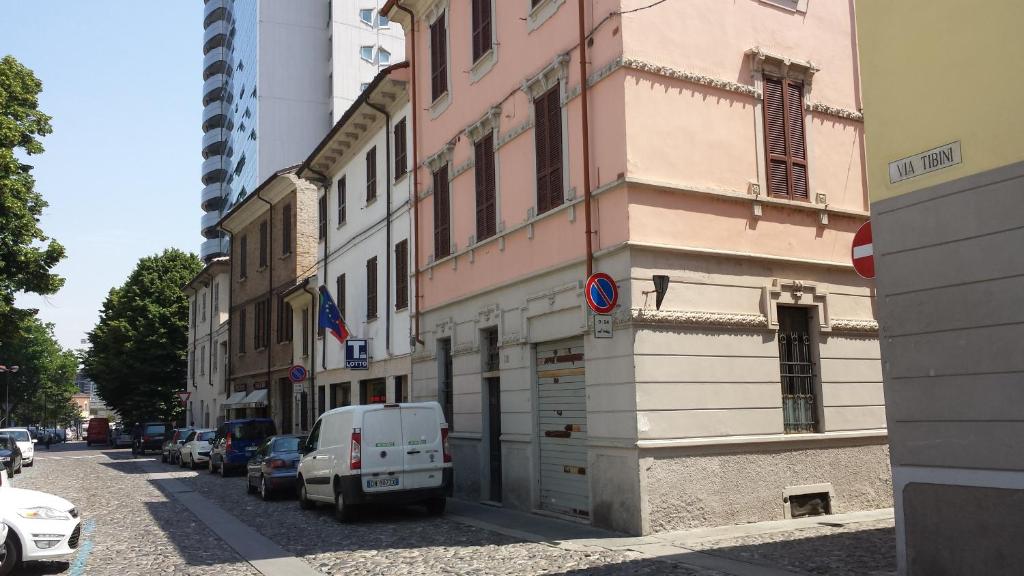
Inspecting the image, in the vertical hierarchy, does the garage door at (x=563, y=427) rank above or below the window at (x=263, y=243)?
below

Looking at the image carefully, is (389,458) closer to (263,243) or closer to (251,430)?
(251,430)

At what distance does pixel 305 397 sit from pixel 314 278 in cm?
412

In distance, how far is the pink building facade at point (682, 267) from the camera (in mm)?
12281

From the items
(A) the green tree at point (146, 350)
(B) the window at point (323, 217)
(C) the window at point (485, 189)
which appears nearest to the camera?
(C) the window at point (485, 189)

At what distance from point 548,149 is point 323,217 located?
16319 millimetres

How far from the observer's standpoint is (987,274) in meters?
7.55

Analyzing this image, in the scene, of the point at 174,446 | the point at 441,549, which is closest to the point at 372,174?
the point at 441,549

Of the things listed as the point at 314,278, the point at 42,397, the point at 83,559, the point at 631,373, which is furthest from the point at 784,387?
the point at 42,397

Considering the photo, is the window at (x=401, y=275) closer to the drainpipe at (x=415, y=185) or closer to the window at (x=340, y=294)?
the drainpipe at (x=415, y=185)

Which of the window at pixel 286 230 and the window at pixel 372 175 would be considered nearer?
the window at pixel 372 175

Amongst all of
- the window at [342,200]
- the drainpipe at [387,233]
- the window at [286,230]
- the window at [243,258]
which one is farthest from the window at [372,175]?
the window at [243,258]

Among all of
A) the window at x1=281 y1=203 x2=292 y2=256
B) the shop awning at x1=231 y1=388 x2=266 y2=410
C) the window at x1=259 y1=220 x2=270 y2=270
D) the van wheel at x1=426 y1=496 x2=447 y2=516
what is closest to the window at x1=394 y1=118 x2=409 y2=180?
the van wheel at x1=426 y1=496 x2=447 y2=516

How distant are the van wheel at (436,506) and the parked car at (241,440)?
1284cm

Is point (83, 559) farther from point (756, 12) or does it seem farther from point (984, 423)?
point (756, 12)
